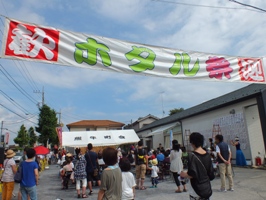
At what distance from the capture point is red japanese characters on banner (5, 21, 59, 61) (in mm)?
4023

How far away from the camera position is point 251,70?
20.7 feet

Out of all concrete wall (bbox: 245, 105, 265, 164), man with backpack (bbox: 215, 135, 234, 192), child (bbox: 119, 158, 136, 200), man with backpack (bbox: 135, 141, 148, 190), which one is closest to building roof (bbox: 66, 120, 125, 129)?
concrete wall (bbox: 245, 105, 265, 164)

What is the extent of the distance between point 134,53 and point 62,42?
1.58 m

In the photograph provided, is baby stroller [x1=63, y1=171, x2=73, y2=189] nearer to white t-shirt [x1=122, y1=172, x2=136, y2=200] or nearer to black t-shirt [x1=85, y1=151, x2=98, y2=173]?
black t-shirt [x1=85, y1=151, x2=98, y2=173]

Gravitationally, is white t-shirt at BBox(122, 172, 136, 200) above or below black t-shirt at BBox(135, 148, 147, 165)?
below

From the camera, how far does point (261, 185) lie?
742 cm

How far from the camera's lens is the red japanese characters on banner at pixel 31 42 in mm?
4023

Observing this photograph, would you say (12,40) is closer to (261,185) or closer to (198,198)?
(198,198)

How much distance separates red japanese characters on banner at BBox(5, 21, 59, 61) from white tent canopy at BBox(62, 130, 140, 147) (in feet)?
32.7

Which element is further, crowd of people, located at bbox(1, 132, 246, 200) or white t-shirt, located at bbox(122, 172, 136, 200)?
white t-shirt, located at bbox(122, 172, 136, 200)

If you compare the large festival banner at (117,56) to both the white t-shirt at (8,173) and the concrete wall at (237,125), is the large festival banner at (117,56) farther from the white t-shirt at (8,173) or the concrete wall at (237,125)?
the concrete wall at (237,125)

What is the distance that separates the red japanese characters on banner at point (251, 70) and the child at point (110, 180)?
186 inches

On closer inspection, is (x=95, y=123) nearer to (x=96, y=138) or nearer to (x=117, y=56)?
(x=96, y=138)

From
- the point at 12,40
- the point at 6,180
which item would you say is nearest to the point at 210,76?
the point at 12,40
